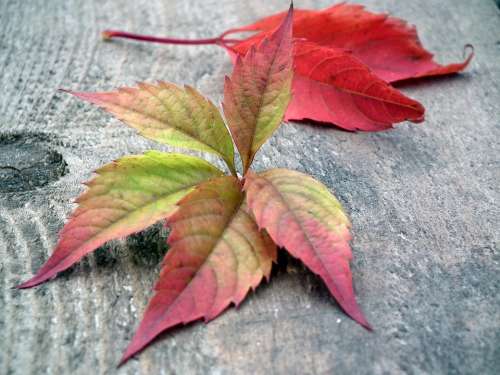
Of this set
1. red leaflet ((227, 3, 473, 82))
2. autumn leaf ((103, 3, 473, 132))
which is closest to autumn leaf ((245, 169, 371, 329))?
autumn leaf ((103, 3, 473, 132))

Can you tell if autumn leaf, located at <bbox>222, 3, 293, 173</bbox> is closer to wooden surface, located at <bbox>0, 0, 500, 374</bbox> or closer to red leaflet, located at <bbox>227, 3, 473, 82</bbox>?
wooden surface, located at <bbox>0, 0, 500, 374</bbox>

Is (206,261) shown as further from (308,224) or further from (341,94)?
(341,94)

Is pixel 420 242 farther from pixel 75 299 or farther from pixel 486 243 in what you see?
pixel 75 299

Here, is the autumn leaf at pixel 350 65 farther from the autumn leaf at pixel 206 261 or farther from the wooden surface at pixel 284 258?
the autumn leaf at pixel 206 261

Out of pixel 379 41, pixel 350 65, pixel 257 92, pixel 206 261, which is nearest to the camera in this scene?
pixel 206 261

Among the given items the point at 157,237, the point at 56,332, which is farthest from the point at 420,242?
the point at 56,332

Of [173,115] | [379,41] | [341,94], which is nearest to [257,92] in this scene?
[173,115]
